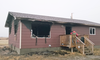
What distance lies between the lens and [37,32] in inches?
675

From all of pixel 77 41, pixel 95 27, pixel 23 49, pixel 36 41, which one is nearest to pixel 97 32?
pixel 95 27

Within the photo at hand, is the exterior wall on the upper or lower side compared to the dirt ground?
upper

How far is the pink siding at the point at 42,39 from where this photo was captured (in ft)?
35.8

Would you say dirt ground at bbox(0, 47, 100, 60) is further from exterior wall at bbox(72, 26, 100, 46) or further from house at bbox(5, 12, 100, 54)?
exterior wall at bbox(72, 26, 100, 46)

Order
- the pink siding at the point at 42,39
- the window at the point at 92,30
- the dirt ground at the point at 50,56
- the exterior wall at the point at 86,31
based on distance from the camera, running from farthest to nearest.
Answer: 1. the window at the point at 92,30
2. the exterior wall at the point at 86,31
3. the pink siding at the point at 42,39
4. the dirt ground at the point at 50,56

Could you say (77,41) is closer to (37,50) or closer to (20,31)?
(37,50)

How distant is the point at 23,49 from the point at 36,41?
4.98 feet

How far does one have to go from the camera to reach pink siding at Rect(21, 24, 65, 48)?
35.8 ft

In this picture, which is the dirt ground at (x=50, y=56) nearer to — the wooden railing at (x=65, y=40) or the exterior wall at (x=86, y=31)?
the wooden railing at (x=65, y=40)

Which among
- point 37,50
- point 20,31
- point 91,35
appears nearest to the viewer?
point 20,31

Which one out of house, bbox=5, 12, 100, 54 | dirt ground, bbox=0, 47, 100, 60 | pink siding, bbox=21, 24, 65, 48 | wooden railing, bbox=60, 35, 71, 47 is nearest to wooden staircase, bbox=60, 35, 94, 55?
wooden railing, bbox=60, 35, 71, 47

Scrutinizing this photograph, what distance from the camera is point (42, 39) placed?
11.8m

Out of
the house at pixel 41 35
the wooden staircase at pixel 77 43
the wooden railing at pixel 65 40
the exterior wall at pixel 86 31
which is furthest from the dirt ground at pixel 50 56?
the exterior wall at pixel 86 31

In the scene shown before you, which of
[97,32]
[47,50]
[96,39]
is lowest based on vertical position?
[47,50]
